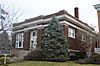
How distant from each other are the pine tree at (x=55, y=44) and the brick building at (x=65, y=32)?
3.65 m

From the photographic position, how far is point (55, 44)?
27375 mm

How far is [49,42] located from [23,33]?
13.4 meters

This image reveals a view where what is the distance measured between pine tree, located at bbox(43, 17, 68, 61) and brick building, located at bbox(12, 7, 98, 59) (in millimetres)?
3650

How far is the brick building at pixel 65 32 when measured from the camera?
32.7 metres

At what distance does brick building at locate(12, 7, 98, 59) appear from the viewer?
3266 centimetres

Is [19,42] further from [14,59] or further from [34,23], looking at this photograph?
[14,59]

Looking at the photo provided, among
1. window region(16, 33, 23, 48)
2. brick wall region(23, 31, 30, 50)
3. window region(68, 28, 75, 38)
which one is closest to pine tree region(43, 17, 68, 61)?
window region(68, 28, 75, 38)

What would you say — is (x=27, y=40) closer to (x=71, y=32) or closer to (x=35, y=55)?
(x=71, y=32)

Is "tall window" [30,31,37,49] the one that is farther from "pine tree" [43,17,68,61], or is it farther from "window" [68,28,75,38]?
"pine tree" [43,17,68,61]

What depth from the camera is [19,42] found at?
40781 mm

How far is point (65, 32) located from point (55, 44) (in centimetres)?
507

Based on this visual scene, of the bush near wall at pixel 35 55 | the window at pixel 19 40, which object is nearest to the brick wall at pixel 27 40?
the window at pixel 19 40

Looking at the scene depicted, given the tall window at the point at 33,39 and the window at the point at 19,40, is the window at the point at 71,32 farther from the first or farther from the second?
the window at the point at 19,40

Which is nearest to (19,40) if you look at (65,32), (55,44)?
(65,32)
